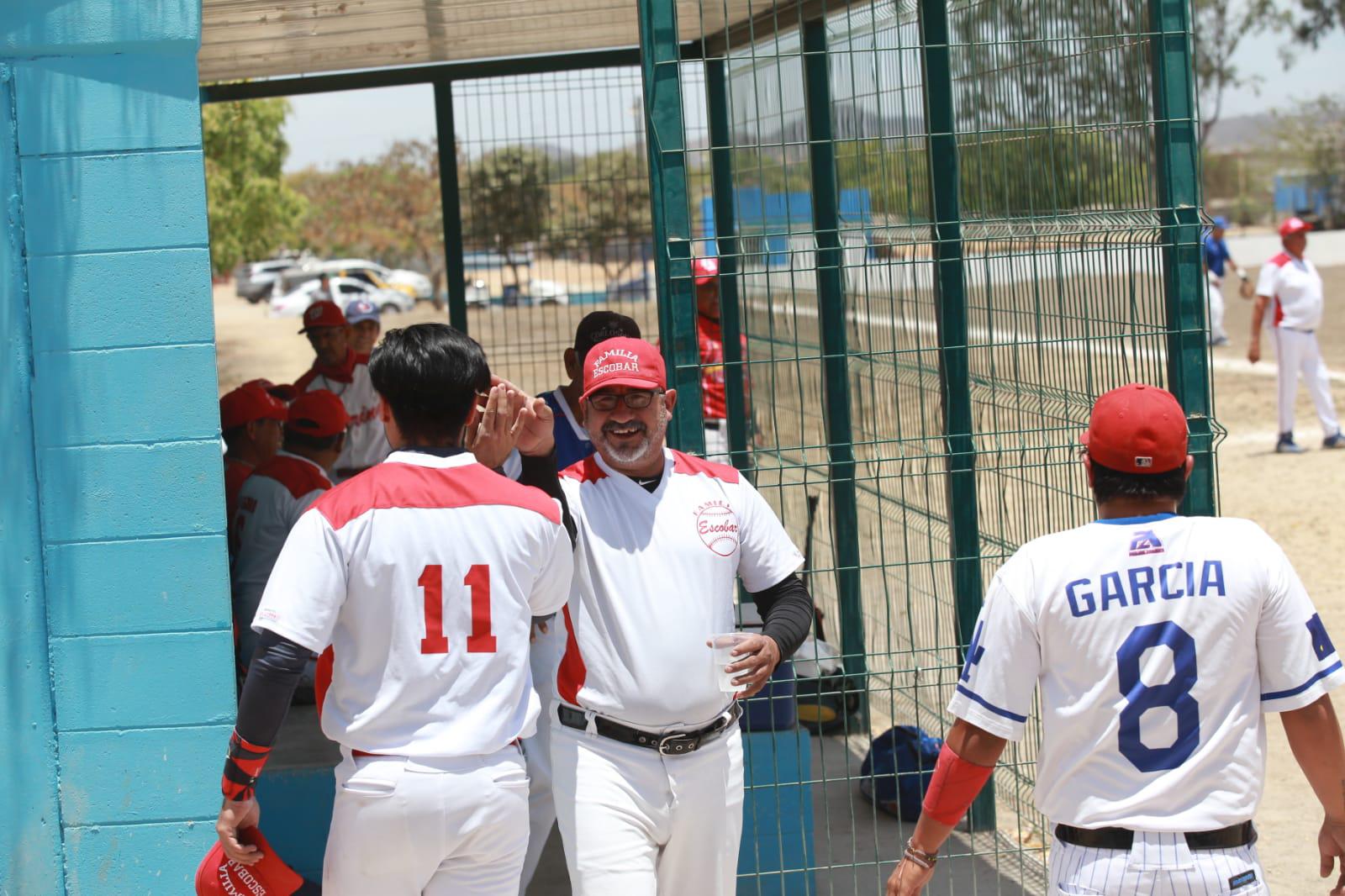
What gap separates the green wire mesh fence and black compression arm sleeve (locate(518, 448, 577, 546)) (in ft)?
2.76

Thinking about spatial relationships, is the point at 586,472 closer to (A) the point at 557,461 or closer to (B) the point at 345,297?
(A) the point at 557,461

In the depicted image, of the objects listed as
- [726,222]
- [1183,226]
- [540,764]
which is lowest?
[540,764]

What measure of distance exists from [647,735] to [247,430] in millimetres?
3311

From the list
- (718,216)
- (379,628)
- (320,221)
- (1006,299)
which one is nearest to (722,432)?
(718,216)

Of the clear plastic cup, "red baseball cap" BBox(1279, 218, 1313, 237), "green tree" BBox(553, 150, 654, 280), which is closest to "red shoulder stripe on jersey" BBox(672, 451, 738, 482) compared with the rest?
the clear plastic cup

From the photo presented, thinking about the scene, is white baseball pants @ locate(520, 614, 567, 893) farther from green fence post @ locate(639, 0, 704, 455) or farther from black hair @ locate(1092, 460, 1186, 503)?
black hair @ locate(1092, 460, 1186, 503)

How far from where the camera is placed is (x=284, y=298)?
48156 millimetres

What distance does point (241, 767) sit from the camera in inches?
115

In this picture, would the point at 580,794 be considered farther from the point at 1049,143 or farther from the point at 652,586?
the point at 1049,143

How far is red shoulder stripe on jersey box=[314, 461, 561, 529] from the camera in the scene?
298cm

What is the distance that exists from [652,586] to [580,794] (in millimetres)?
499

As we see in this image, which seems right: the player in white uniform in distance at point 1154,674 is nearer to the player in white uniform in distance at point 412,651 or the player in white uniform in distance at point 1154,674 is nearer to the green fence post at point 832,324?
the player in white uniform in distance at point 412,651

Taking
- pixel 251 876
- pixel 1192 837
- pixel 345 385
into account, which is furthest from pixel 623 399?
pixel 345 385

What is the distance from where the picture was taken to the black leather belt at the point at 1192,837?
278cm
